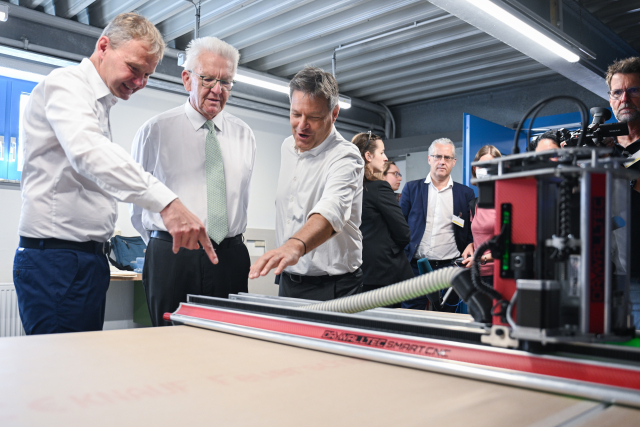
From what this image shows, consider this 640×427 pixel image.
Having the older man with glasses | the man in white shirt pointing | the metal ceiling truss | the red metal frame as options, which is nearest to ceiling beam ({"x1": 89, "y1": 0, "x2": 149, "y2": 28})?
the metal ceiling truss

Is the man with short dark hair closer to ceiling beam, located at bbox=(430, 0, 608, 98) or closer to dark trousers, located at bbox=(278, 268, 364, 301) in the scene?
dark trousers, located at bbox=(278, 268, 364, 301)

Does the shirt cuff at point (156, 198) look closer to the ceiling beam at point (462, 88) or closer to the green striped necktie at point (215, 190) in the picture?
the green striped necktie at point (215, 190)

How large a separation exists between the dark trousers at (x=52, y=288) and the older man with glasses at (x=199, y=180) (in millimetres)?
266

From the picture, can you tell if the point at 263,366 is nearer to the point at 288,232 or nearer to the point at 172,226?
the point at 172,226

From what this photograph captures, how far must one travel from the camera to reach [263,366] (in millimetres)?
933

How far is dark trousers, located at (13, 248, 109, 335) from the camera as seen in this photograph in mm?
1471

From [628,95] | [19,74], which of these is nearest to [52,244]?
[628,95]

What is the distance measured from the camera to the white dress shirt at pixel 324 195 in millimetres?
1855

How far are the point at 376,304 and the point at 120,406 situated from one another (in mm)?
633

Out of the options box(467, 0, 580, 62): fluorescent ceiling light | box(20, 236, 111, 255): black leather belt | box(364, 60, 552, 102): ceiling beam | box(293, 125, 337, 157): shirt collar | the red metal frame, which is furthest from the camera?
box(364, 60, 552, 102): ceiling beam

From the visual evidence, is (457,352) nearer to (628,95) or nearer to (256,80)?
(628,95)

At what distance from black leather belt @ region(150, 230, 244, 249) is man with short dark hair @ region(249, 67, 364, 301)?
0.19m

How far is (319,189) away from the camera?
194 cm

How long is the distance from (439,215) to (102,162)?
2730 millimetres
